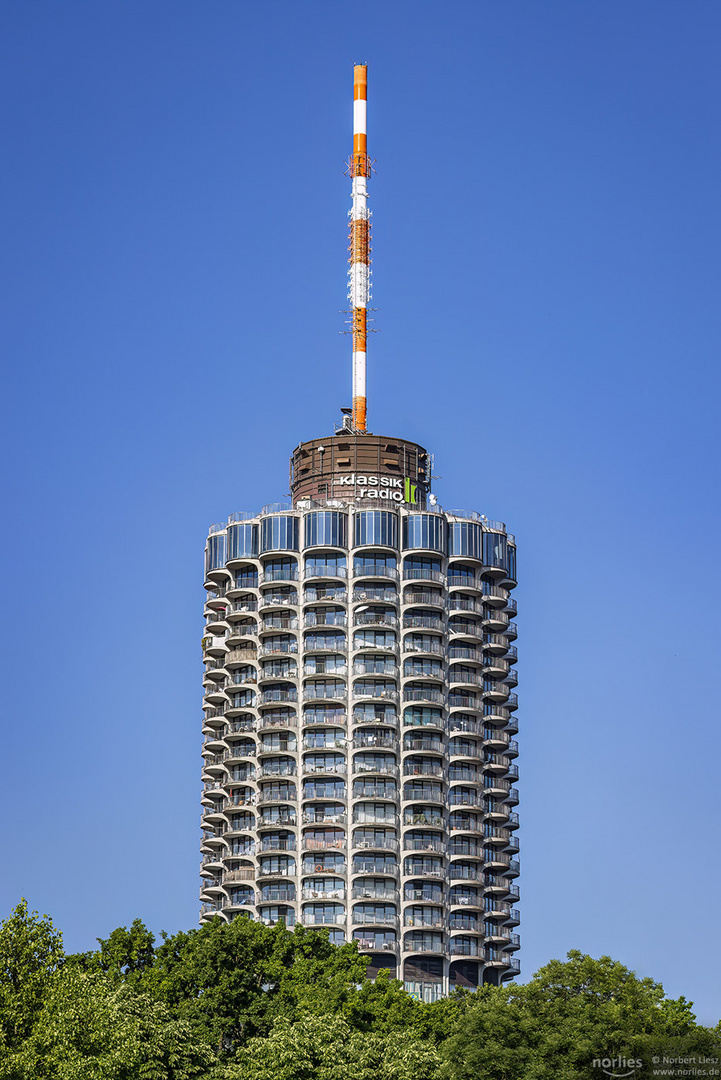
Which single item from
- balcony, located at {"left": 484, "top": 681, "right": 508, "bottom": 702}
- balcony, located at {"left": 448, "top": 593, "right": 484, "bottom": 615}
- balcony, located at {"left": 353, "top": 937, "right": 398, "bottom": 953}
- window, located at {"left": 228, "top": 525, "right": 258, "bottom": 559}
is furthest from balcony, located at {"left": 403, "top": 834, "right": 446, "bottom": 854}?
window, located at {"left": 228, "top": 525, "right": 258, "bottom": 559}

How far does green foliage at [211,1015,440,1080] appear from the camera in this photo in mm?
105250

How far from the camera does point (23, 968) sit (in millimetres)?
102812

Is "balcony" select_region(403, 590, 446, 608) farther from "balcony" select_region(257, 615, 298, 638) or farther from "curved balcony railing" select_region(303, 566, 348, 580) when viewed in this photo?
"balcony" select_region(257, 615, 298, 638)

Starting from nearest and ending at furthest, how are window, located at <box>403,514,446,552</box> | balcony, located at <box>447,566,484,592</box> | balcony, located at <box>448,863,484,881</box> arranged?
balcony, located at <box>448,863,484,881</box>, window, located at <box>403,514,446,552</box>, balcony, located at <box>447,566,484,592</box>

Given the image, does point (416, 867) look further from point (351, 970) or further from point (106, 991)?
point (106, 991)

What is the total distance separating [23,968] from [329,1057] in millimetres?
18109

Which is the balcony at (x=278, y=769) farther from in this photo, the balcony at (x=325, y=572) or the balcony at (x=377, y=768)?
the balcony at (x=325, y=572)

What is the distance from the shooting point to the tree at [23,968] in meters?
100

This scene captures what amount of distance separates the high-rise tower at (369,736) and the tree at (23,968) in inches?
2975

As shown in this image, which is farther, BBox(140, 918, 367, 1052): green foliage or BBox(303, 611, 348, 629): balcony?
BBox(303, 611, 348, 629): balcony

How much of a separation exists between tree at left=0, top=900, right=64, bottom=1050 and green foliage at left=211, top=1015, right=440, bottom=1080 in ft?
42.6

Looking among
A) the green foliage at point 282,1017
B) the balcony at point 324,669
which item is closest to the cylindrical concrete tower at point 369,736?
the balcony at point 324,669

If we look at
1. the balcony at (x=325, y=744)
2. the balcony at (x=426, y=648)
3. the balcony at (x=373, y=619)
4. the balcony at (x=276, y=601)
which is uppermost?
the balcony at (x=276, y=601)

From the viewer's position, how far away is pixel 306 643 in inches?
7407
